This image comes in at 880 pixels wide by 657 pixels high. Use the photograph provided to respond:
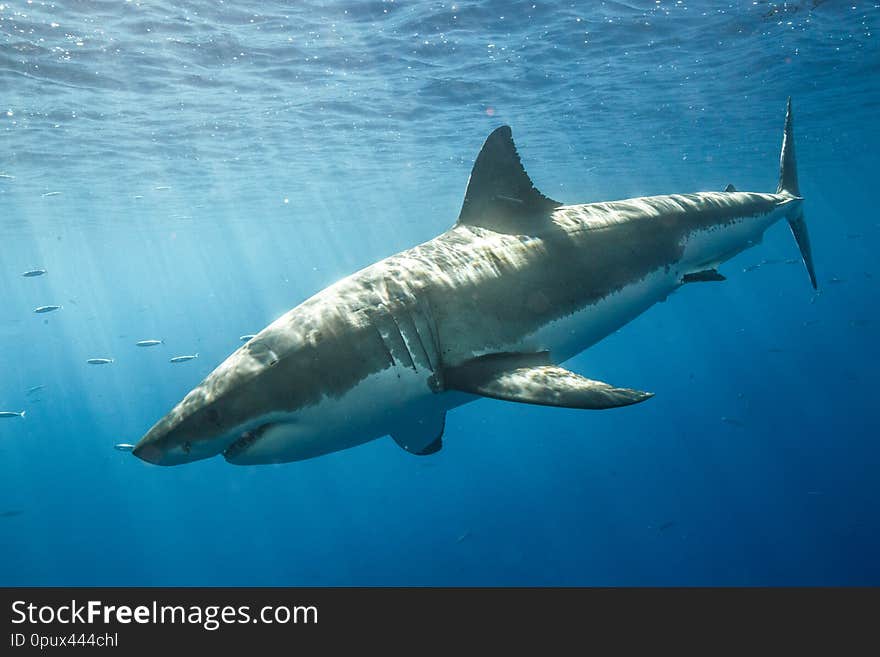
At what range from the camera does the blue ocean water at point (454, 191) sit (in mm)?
14469

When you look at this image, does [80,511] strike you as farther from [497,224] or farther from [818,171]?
[818,171]

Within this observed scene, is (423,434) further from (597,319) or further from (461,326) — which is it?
(597,319)

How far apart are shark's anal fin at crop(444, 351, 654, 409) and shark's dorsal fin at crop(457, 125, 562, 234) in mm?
1632

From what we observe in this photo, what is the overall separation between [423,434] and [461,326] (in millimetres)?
1602

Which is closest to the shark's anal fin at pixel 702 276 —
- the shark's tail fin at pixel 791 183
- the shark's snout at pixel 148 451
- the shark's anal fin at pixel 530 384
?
the shark's anal fin at pixel 530 384

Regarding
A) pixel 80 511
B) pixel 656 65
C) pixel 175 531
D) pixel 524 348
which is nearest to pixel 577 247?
pixel 524 348

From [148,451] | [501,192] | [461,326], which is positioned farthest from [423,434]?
[148,451]

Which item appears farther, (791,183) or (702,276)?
(791,183)

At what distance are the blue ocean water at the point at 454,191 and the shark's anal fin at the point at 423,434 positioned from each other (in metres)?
10.8

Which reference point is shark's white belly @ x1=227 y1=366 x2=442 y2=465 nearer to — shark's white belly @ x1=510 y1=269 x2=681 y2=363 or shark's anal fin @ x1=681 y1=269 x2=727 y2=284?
shark's white belly @ x1=510 y1=269 x2=681 y2=363

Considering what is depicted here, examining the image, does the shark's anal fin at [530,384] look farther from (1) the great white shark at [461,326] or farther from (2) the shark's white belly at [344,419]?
(2) the shark's white belly at [344,419]

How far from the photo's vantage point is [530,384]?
12.5 ft

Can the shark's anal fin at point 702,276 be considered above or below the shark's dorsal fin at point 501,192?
below

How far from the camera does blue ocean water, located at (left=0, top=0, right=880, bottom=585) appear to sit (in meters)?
14.5
